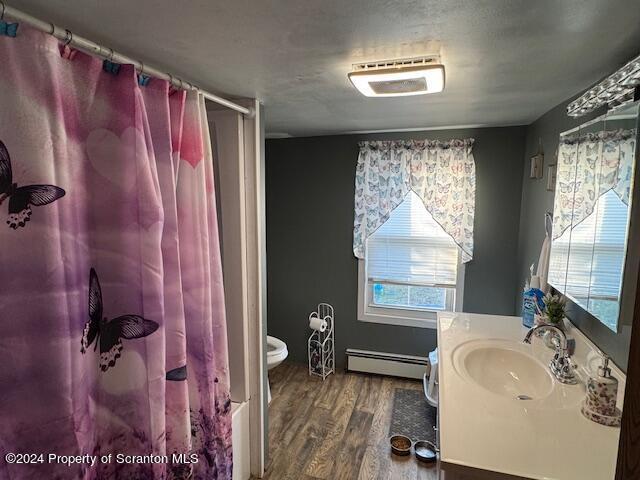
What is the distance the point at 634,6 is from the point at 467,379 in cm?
123

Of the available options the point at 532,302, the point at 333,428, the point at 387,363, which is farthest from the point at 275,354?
the point at 532,302

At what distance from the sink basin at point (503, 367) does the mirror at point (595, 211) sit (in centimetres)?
34

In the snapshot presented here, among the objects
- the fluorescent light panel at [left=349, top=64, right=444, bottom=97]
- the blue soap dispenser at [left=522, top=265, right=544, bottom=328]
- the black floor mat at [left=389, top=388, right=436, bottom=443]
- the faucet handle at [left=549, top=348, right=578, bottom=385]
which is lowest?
the black floor mat at [left=389, top=388, right=436, bottom=443]

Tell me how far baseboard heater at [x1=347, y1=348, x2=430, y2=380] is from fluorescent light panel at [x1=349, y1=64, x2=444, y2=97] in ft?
7.51

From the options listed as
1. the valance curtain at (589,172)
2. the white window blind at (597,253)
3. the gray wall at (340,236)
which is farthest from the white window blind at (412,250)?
the white window blind at (597,253)

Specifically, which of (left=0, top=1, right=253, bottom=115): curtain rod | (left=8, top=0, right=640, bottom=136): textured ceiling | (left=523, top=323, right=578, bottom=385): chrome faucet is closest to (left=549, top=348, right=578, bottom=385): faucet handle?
(left=523, top=323, right=578, bottom=385): chrome faucet

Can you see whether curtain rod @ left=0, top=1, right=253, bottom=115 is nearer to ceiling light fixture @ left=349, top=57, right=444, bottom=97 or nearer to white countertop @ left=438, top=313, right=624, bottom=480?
ceiling light fixture @ left=349, top=57, right=444, bottom=97

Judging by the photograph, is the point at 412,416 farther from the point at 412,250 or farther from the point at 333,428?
the point at 412,250

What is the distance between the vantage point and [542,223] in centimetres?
207

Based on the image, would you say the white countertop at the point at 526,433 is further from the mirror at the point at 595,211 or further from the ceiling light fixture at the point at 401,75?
the ceiling light fixture at the point at 401,75

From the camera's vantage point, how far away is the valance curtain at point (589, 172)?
4.00ft

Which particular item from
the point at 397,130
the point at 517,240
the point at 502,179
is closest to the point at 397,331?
the point at 517,240

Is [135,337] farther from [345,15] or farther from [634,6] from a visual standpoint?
[634,6]

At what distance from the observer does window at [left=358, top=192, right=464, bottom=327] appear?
289 centimetres
